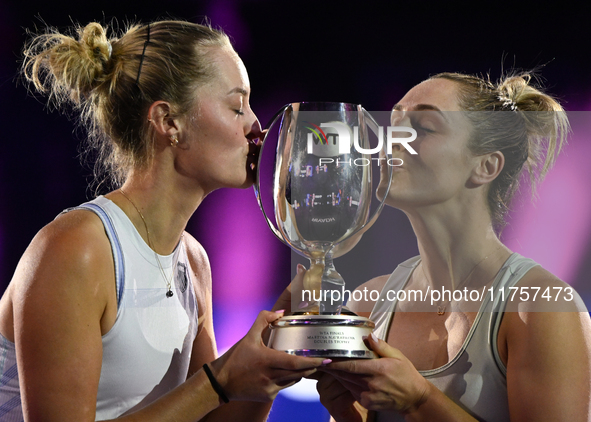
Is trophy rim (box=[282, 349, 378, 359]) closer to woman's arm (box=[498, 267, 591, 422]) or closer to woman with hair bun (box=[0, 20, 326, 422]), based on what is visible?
woman with hair bun (box=[0, 20, 326, 422])

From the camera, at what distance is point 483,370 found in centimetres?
95

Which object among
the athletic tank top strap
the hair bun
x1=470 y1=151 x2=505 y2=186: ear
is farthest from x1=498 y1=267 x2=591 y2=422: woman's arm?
the hair bun

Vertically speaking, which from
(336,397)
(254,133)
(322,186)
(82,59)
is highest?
(82,59)

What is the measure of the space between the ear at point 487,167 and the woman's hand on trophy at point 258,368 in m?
0.49

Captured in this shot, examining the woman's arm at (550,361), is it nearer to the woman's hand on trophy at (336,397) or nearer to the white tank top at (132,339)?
the woman's hand on trophy at (336,397)

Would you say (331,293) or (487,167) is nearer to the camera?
(331,293)

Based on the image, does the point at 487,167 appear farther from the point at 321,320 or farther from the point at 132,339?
the point at 132,339

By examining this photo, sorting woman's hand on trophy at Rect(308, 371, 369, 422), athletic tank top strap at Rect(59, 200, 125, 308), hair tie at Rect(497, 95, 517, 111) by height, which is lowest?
woman's hand on trophy at Rect(308, 371, 369, 422)

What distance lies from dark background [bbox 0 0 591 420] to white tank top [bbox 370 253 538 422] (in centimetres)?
82

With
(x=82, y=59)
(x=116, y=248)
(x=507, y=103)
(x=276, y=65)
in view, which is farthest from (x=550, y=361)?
(x=276, y=65)

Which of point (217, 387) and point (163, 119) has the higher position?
point (163, 119)

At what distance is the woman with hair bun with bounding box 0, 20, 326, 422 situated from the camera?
0.85 metres

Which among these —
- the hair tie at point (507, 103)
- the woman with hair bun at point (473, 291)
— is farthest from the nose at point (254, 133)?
the hair tie at point (507, 103)

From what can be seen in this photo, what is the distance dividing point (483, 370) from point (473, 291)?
0.51 ft
